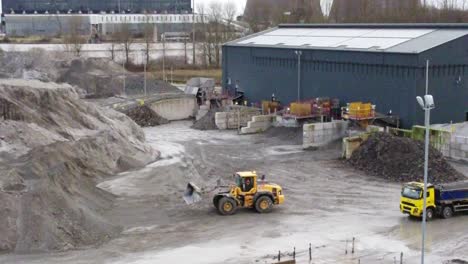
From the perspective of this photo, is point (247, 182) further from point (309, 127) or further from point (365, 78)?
point (365, 78)

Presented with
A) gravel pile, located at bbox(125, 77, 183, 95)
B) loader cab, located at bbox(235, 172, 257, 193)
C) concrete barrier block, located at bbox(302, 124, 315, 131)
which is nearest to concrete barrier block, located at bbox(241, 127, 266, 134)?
concrete barrier block, located at bbox(302, 124, 315, 131)

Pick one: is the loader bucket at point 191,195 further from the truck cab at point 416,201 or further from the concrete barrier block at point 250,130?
the concrete barrier block at point 250,130

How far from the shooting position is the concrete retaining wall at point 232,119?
157 ft

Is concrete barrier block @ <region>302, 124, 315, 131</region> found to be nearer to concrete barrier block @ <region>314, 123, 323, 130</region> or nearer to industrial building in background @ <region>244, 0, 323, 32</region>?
concrete barrier block @ <region>314, 123, 323, 130</region>

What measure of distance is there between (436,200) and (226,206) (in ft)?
24.6

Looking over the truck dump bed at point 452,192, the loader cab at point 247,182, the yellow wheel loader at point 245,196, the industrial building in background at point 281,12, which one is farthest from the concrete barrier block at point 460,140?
the industrial building in background at point 281,12

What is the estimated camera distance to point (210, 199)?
2758cm

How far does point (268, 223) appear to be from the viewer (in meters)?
24.8

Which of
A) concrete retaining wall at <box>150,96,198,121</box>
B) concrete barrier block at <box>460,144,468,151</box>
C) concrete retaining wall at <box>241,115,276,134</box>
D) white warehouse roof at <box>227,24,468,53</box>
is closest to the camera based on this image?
concrete barrier block at <box>460,144,468,151</box>

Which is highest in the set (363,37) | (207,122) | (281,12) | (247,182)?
(281,12)

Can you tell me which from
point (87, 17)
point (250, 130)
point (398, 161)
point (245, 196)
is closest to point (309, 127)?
point (250, 130)

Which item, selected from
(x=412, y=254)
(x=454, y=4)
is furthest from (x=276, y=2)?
(x=412, y=254)

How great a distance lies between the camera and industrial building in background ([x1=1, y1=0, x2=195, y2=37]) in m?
114

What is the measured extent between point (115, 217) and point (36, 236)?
404 centimetres
